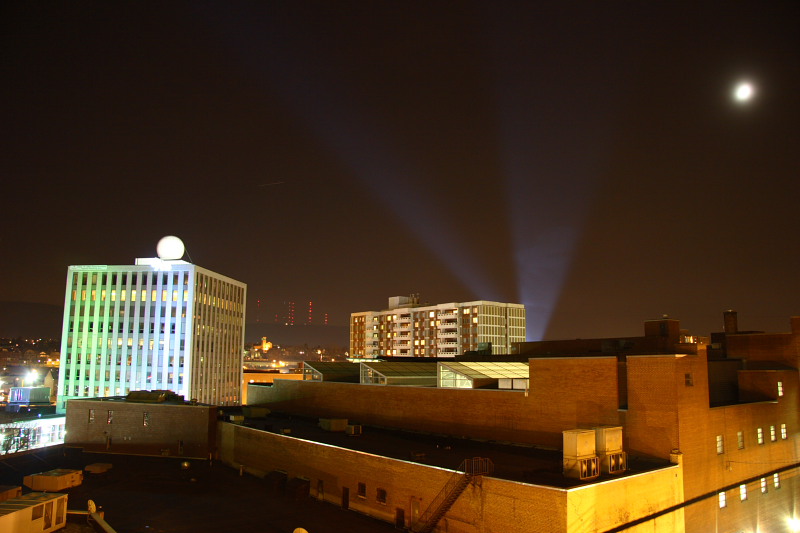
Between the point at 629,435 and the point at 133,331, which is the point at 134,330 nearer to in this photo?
the point at 133,331

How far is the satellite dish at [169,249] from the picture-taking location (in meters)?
102

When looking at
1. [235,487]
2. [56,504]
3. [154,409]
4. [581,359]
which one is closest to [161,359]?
[154,409]

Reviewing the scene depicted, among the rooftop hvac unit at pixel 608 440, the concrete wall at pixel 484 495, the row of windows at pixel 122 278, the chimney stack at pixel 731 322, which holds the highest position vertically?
the row of windows at pixel 122 278

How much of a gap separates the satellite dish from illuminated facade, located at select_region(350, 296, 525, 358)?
7075cm

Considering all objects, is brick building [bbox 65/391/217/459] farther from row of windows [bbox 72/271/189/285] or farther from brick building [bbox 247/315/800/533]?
row of windows [bbox 72/271/189/285]

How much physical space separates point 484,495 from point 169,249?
292 feet

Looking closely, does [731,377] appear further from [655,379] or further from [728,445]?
[655,379]

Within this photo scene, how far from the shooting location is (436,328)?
534ft

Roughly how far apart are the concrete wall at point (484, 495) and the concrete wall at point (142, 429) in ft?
42.5

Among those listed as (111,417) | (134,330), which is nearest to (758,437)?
(111,417)

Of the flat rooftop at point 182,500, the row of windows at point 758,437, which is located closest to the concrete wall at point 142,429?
the flat rooftop at point 182,500

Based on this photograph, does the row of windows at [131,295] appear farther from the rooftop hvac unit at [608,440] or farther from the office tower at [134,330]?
the rooftop hvac unit at [608,440]

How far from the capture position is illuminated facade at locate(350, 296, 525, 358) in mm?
156500

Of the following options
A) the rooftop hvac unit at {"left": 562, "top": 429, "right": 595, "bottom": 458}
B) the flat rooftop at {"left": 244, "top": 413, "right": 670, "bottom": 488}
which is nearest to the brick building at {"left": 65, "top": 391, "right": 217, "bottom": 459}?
the flat rooftop at {"left": 244, "top": 413, "right": 670, "bottom": 488}
